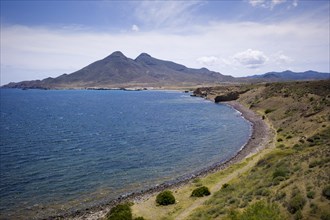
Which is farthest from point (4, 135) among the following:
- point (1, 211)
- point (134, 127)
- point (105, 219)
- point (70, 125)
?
point (105, 219)

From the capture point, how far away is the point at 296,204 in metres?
21.9

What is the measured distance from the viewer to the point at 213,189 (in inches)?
1505

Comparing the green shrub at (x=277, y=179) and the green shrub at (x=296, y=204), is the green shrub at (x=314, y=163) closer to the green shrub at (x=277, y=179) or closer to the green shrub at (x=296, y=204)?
the green shrub at (x=277, y=179)

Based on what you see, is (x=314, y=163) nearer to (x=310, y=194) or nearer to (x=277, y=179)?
(x=277, y=179)

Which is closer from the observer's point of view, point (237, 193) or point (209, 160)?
point (237, 193)

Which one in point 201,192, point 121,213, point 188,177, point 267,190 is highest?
point 267,190

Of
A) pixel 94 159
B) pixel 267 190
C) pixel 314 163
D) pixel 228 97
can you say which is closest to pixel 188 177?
pixel 94 159

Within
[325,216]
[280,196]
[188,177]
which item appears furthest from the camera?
[188,177]

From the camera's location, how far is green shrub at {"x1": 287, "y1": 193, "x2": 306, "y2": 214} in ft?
71.3

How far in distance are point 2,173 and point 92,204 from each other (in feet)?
61.9

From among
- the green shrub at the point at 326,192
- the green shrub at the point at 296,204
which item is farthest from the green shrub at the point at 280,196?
the green shrub at the point at 326,192

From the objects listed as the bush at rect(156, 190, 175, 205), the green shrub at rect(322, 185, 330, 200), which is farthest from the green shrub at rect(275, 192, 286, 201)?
the bush at rect(156, 190, 175, 205)

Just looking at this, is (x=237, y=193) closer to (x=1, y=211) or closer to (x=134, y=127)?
(x=1, y=211)

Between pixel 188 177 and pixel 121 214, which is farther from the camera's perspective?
pixel 188 177
